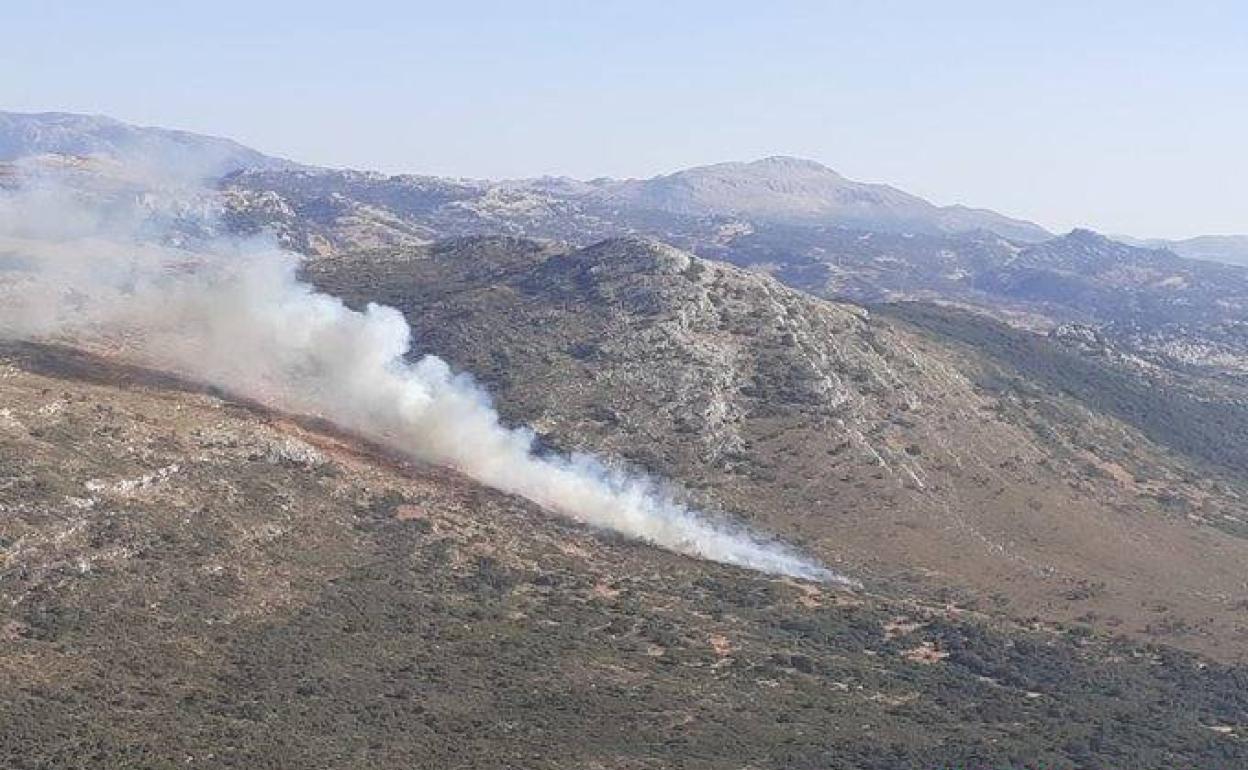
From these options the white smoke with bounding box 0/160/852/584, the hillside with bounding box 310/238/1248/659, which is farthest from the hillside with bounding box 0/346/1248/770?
the hillside with bounding box 310/238/1248/659

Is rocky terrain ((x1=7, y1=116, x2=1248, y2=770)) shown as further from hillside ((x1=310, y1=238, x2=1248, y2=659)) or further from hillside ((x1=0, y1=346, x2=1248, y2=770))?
hillside ((x1=310, y1=238, x2=1248, y2=659))

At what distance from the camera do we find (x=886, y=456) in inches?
6329

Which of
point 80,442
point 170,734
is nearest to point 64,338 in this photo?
point 80,442

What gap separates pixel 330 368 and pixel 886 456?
229ft

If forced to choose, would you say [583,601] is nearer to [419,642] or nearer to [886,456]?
[419,642]

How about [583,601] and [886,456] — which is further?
[886,456]

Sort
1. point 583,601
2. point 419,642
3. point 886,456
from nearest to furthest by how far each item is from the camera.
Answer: point 419,642
point 583,601
point 886,456

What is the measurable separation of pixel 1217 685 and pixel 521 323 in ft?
385

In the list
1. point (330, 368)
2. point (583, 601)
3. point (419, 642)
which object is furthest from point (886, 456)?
point (419, 642)

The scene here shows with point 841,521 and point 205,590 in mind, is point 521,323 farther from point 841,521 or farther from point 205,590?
point 205,590

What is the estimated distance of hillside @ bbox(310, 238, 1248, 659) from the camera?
13188cm

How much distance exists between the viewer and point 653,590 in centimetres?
10962

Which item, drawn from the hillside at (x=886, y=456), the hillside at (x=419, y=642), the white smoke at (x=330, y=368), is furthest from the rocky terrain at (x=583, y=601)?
the white smoke at (x=330, y=368)

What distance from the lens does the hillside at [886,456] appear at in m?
132
